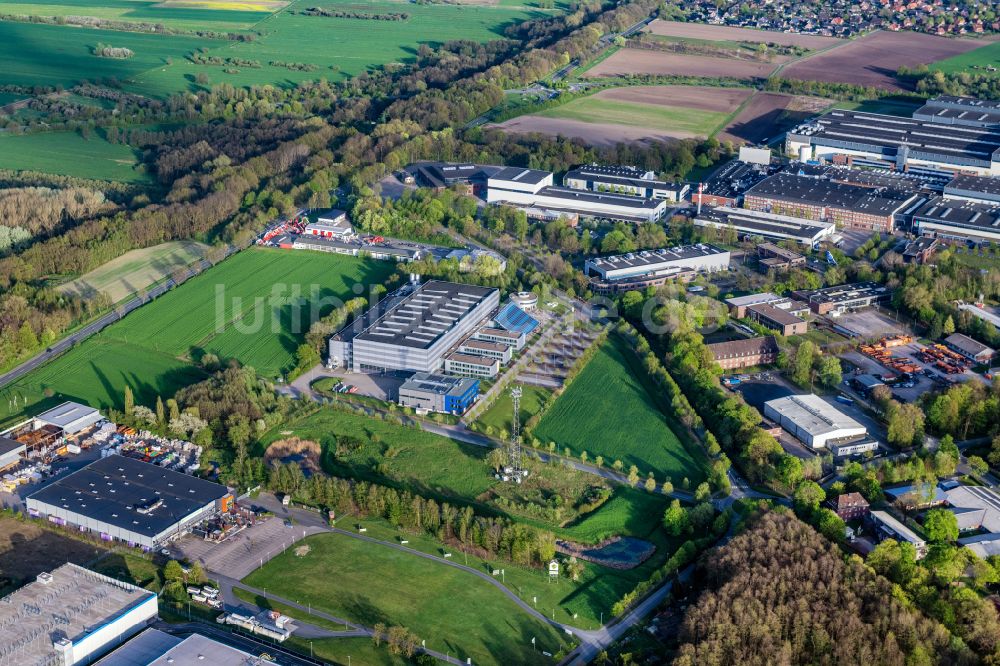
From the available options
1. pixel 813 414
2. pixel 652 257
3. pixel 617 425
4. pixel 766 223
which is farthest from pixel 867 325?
pixel 617 425

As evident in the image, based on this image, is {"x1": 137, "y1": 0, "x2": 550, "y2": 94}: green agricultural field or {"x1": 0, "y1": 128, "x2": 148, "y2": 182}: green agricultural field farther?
{"x1": 137, "y1": 0, "x2": 550, "y2": 94}: green agricultural field

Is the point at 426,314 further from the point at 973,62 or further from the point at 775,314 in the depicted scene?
the point at 973,62

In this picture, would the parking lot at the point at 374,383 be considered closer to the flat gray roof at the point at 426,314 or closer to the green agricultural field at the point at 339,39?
the flat gray roof at the point at 426,314

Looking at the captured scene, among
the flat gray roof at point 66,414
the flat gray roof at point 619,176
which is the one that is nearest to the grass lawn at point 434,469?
the flat gray roof at point 66,414

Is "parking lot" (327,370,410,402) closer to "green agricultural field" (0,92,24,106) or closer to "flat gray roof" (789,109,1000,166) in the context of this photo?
"flat gray roof" (789,109,1000,166)

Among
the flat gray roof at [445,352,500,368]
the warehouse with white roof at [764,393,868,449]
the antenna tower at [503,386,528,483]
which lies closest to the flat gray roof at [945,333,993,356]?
the warehouse with white roof at [764,393,868,449]
